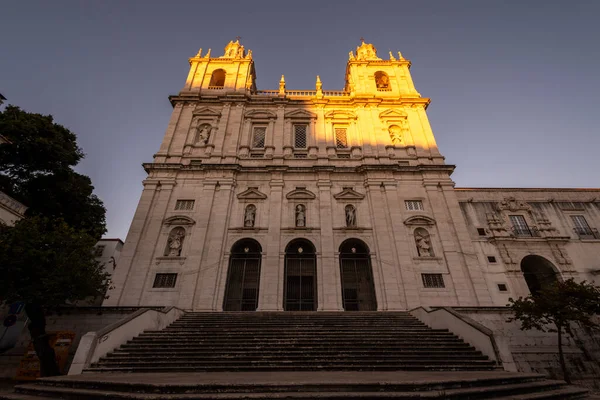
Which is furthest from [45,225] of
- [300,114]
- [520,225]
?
[520,225]

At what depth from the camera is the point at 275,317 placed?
13.3 meters

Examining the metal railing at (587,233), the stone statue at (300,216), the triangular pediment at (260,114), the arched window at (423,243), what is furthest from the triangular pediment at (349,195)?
the metal railing at (587,233)

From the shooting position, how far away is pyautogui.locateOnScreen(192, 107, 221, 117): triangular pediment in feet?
80.1

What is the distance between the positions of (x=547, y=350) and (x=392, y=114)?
19.2 meters

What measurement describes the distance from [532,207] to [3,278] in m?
30.2

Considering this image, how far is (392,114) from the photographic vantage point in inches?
977

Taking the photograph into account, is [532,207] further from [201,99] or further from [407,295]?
[201,99]

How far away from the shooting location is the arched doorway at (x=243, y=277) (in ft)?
56.4

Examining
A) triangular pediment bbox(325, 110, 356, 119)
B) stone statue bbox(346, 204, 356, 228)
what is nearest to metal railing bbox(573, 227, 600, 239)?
stone statue bbox(346, 204, 356, 228)

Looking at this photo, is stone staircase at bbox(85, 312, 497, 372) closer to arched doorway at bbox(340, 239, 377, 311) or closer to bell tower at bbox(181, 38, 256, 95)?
arched doorway at bbox(340, 239, 377, 311)

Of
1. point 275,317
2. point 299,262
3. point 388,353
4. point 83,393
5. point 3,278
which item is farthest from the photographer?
point 299,262

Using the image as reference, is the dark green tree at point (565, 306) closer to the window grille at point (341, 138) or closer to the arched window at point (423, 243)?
the arched window at point (423, 243)

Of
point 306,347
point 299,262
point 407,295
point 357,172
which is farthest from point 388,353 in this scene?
point 357,172

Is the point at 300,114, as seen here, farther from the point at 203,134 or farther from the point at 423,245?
the point at 423,245
